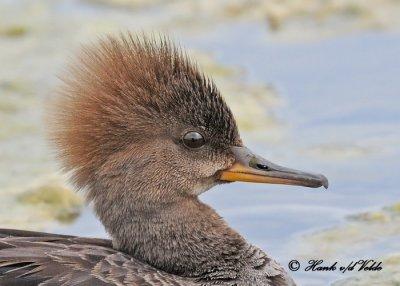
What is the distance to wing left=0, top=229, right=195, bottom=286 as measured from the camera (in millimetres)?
5574

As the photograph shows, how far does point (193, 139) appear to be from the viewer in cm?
600

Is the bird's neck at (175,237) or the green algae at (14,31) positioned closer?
the bird's neck at (175,237)

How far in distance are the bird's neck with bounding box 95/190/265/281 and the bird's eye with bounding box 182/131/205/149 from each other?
0.27 metres

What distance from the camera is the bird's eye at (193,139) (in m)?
6.00

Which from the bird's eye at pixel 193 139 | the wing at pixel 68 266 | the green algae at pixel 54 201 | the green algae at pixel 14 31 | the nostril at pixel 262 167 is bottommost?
the wing at pixel 68 266

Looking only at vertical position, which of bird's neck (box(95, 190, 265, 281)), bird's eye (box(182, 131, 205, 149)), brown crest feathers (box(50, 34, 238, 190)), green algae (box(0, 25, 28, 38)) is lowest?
bird's neck (box(95, 190, 265, 281))

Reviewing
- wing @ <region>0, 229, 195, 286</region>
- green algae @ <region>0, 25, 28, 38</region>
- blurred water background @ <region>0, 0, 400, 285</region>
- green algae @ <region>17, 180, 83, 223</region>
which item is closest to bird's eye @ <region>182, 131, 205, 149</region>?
wing @ <region>0, 229, 195, 286</region>

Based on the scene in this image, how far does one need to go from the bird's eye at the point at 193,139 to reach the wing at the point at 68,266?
0.62m

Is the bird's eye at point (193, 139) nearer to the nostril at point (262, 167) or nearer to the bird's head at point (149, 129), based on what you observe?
the bird's head at point (149, 129)

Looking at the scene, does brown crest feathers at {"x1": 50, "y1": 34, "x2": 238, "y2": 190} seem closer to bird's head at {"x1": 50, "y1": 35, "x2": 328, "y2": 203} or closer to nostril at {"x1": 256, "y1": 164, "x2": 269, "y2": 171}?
bird's head at {"x1": 50, "y1": 35, "x2": 328, "y2": 203}

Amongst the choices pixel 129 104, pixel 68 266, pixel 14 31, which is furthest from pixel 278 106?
pixel 68 266

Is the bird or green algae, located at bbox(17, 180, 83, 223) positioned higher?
green algae, located at bbox(17, 180, 83, 223)

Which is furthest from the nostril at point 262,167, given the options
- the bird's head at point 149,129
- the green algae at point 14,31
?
the green algae at point 14,31

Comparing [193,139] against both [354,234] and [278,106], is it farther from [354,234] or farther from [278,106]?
[278,106]
